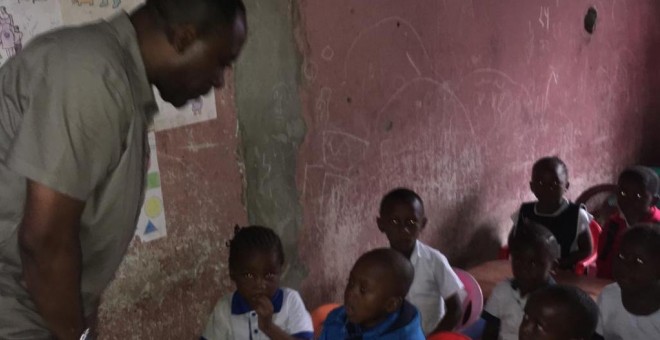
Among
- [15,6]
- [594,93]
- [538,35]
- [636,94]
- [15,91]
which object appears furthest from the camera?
[636,94]

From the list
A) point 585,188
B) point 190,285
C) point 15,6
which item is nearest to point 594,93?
point 585,188

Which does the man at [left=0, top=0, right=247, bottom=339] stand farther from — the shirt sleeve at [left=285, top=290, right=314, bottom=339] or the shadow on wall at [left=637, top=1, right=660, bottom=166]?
the shadow on wall at [left=637, top=1, right=660, bottom=166]

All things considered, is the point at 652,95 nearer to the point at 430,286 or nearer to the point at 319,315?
the point at 430,286

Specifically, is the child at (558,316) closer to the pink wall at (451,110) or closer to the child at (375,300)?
the child at (375,300)

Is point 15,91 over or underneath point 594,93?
over

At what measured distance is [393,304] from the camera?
227cm

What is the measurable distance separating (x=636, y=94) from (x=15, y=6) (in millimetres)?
4692

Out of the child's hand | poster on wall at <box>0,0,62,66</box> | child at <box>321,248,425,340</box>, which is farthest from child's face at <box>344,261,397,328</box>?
poster on wall at <box>0,0,62,66</box>

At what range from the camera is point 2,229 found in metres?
1.32

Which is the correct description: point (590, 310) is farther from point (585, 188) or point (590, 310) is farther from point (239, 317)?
point (585, 188)

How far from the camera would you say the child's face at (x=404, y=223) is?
297 cm

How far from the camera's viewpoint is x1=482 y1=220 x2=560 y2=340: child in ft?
9.23

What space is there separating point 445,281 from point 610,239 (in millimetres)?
1135

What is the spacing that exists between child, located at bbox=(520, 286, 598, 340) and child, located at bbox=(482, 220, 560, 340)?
518 millimetres
